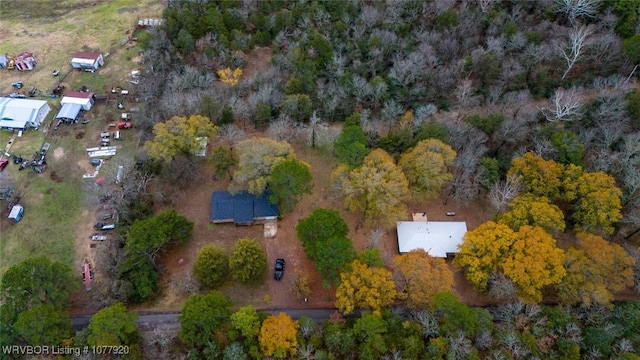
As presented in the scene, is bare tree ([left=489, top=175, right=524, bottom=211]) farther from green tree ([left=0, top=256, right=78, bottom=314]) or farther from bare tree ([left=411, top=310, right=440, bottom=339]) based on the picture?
green tree ([left=0, top=256, right=78, bottom=314])

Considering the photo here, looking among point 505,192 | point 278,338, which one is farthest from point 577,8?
point 278,338

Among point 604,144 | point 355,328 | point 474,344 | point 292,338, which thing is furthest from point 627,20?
point 292,338

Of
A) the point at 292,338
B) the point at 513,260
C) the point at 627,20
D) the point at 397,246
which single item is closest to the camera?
the point at 292,338

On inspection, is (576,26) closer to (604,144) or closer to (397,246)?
(604,144)

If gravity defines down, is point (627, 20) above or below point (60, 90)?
above

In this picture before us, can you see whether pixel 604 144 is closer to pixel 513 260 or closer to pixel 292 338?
pixel 513 260

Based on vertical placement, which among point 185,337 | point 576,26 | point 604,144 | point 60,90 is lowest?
point 185,337

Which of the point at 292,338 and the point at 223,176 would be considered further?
the point at 223,176

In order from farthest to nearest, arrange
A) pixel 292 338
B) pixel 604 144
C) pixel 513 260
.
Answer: pixel 604 144, pixel 513 260, pixel 292 338
